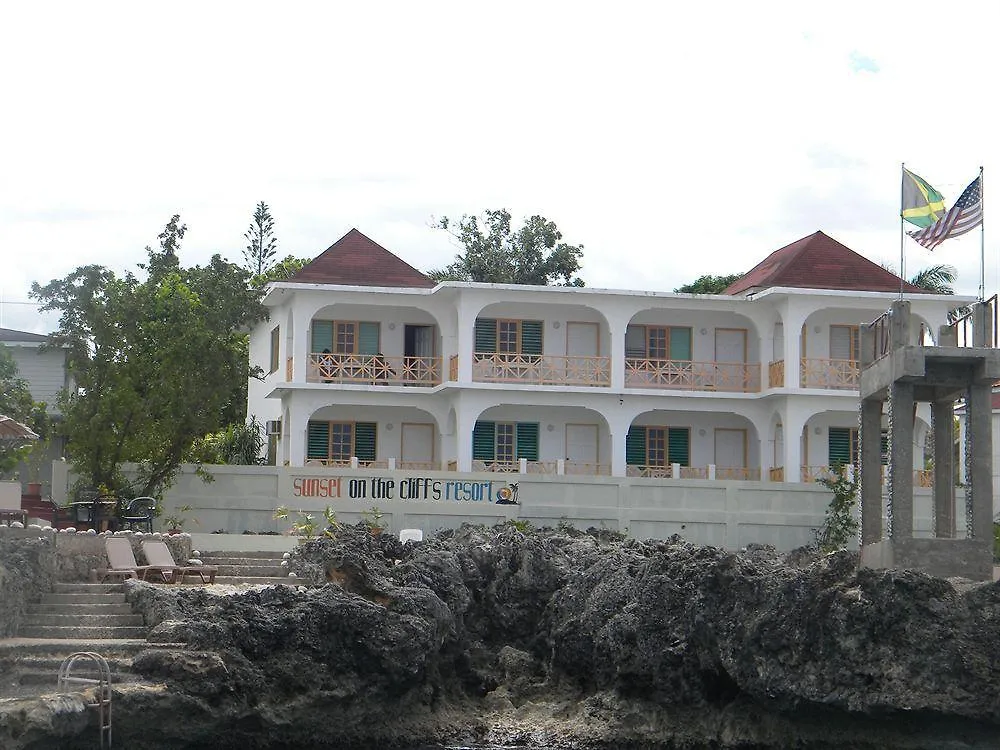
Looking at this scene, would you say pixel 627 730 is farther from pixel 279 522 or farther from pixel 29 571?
pixel 279 522

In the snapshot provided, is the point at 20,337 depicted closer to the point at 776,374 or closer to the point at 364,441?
the point at 364,441

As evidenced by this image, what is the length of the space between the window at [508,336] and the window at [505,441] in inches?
72.0

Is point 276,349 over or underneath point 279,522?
over

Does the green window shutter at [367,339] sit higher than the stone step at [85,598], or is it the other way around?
the green window shutter at [367,339]

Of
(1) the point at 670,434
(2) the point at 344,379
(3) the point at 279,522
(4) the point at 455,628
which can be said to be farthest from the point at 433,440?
(4) the point at 455,628

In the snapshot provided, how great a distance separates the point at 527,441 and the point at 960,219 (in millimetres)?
14955

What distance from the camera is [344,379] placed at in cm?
3784

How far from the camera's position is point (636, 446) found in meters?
39.7

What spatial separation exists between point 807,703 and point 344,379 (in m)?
18.8

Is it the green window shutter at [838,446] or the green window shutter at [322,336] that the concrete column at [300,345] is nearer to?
the green window shutter at [322,336]

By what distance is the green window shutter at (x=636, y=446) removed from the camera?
39.6m

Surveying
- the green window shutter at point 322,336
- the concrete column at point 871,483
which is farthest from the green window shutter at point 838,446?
the concrete column at point 871,483

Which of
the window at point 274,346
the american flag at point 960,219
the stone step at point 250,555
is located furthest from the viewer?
the window at point 274,346

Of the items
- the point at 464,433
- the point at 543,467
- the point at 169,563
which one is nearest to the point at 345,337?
the point at 464,433
